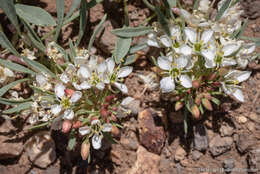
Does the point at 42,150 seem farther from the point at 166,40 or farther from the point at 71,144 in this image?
the point at 166,40

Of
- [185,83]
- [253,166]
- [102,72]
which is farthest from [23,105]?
[253,166]

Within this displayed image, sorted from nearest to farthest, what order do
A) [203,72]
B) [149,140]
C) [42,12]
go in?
[203,72], [42,12], [149,140]

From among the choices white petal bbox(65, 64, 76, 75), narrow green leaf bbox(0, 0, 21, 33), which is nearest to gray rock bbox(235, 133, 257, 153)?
white petal bbox(65, 64, 76, 75)

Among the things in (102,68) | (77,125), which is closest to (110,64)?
(102,68)

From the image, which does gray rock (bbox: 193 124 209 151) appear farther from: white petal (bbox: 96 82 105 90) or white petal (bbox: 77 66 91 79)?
white petal (bbox: 77 66 91 79)

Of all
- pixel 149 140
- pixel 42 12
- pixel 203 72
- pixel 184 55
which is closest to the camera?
pixel 184 55

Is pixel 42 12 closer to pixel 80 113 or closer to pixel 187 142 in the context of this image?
pixel 80 113

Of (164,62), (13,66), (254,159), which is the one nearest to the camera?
(164,62)
